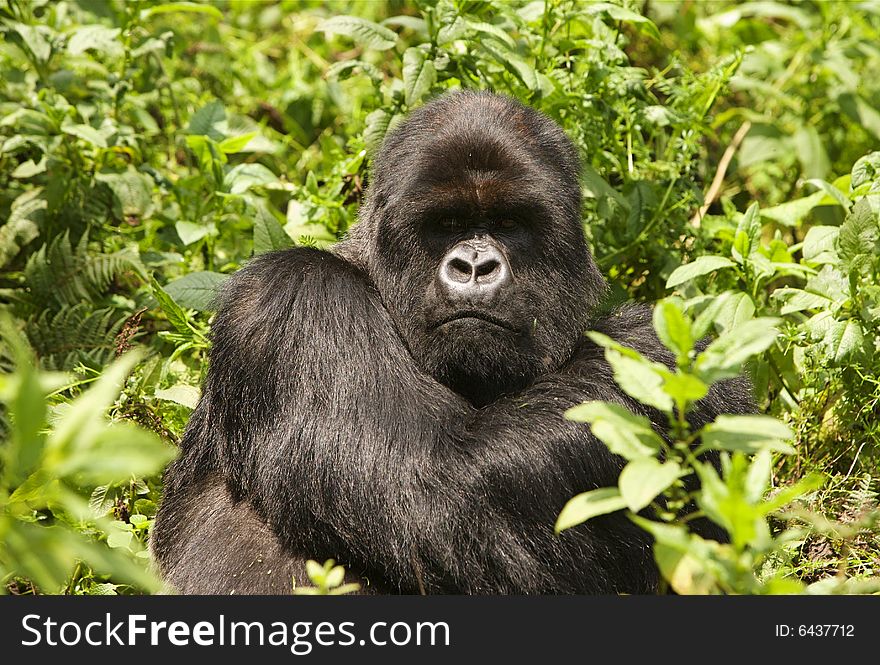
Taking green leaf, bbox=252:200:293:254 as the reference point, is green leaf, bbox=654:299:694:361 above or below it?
above

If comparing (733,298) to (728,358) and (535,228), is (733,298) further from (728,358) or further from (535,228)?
(728,358)

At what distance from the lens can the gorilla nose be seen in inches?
121

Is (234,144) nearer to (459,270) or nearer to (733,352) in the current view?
(459,270)

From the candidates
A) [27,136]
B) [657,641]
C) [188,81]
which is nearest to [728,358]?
[657,641]

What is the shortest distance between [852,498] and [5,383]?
286 cm

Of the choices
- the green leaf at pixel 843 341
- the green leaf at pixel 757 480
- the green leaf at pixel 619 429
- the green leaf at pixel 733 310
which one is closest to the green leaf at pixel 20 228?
the green leaf at pixel 733 310

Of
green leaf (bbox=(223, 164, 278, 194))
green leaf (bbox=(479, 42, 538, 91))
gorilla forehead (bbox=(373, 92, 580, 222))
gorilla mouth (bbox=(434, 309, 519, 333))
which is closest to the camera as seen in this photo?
gorilla mouth (bbox=(434, 309, 519, 333))

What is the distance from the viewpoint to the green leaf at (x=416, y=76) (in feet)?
13.5

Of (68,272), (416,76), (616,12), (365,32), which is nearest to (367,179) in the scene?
(416,76)

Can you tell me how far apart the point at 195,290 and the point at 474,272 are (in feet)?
4.40

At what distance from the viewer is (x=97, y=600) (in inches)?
99.8

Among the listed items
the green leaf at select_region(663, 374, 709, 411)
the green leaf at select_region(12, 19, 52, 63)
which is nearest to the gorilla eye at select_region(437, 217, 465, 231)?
the green leaf at select_region(663, 374, 709, 411)

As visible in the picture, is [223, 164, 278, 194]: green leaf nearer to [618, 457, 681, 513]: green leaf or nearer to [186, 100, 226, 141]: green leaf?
[186, 100, 226, 141]: green leaf

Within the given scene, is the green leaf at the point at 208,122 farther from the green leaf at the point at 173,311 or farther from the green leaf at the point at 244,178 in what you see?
the green leaf at the point at 173,311
